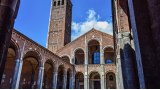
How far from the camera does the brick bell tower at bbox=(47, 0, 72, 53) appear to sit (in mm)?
33250

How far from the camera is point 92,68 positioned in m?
26.0

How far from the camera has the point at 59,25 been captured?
34844 mm

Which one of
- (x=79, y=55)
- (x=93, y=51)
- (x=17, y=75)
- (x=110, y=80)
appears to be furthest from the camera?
(x=79, y=55)

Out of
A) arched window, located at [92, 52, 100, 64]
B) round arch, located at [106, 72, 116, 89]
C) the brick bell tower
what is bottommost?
round arch, located at [106, 72, 116, 89]

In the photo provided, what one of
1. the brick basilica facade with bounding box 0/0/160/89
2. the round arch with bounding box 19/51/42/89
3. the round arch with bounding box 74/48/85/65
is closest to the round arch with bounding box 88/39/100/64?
the brick basilica facade with bounding box 0/0/160/89

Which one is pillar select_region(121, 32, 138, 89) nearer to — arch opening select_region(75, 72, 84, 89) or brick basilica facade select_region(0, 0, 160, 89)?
brick basilica facade select_region(0, 0, 160, 89)

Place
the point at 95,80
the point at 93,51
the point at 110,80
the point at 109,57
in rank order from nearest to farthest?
the point at 110,80 → the point at 95,80 → the point at 109,57 → the point at 93,51

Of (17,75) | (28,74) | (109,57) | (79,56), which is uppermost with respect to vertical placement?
(79,56)

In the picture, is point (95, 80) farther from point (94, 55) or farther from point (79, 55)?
point (79, 55)

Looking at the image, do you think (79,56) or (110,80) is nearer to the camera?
(110,80)

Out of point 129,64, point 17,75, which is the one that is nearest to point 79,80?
point 17,75

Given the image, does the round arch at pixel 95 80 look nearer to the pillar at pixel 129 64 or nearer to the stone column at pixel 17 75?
the stone column at pixel 17 75

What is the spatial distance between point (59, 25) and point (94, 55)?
34.4 feet

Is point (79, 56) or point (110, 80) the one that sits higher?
point (79, 56)
